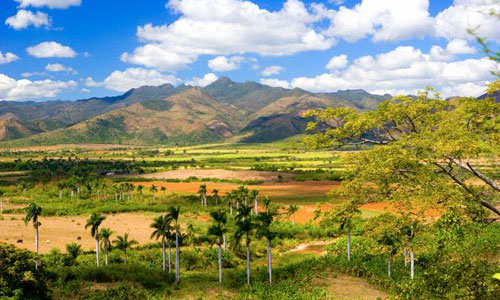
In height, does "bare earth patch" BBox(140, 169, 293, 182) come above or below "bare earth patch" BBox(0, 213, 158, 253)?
above

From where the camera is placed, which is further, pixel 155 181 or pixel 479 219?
pixel 155 181

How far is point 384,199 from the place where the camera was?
19.2 m

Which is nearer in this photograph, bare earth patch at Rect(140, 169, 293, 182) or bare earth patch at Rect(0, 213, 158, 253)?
bare earth patch at Rect(0, 213, 158, 253)

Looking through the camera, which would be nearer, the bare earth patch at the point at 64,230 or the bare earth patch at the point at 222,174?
the bare earth patch at the point at 64,230

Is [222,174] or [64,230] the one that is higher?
[222,174]

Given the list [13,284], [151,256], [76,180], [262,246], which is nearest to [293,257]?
[262,246]

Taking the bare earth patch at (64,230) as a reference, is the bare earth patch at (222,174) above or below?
above

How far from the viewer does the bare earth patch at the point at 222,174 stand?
15762 centimetres

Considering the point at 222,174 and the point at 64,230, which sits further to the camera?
the point at 222,174

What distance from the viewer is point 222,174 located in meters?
170

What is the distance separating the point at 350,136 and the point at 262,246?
4532 cm

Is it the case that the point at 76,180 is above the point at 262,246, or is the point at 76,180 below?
above

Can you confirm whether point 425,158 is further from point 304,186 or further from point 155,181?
point 155,181

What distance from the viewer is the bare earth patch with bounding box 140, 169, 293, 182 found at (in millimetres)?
157625
